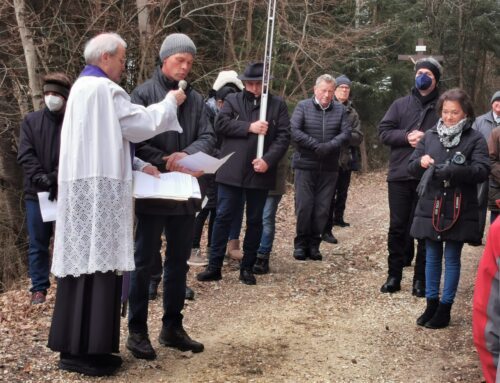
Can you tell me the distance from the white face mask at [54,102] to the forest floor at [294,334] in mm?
1954

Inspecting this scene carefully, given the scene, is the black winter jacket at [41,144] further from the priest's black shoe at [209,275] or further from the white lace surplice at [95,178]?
the white lace surplice at [95,178]

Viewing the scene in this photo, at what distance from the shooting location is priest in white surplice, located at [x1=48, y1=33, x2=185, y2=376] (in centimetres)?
412

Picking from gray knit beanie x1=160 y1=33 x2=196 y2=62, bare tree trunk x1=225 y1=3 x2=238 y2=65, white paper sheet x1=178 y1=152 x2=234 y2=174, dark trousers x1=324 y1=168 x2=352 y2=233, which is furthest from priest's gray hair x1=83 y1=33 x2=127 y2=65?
bare tree trunk x1=225 y1=3 x2=238 y2=65

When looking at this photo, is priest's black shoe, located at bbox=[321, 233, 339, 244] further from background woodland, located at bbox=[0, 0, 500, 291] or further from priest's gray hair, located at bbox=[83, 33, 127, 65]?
priest's gray hair, located at bbox=[83, 33, 127, 65]

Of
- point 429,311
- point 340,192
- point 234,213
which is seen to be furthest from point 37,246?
point 340,192

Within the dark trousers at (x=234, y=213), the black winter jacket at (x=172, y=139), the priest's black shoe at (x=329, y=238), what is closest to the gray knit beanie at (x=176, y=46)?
the black winter jacket at (x=172, y=139)

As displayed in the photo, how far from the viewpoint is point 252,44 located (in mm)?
14859

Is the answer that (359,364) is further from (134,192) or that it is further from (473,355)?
(134,192)

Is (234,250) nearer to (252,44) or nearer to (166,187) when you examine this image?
(166,187)

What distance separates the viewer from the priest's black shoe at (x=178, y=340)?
16.4 ft

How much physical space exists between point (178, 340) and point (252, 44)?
10.9m

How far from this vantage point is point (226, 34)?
47.5ft

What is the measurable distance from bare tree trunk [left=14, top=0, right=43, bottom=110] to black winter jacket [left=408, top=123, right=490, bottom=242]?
6292 millimetres

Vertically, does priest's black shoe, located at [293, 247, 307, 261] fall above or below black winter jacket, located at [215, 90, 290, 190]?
below
